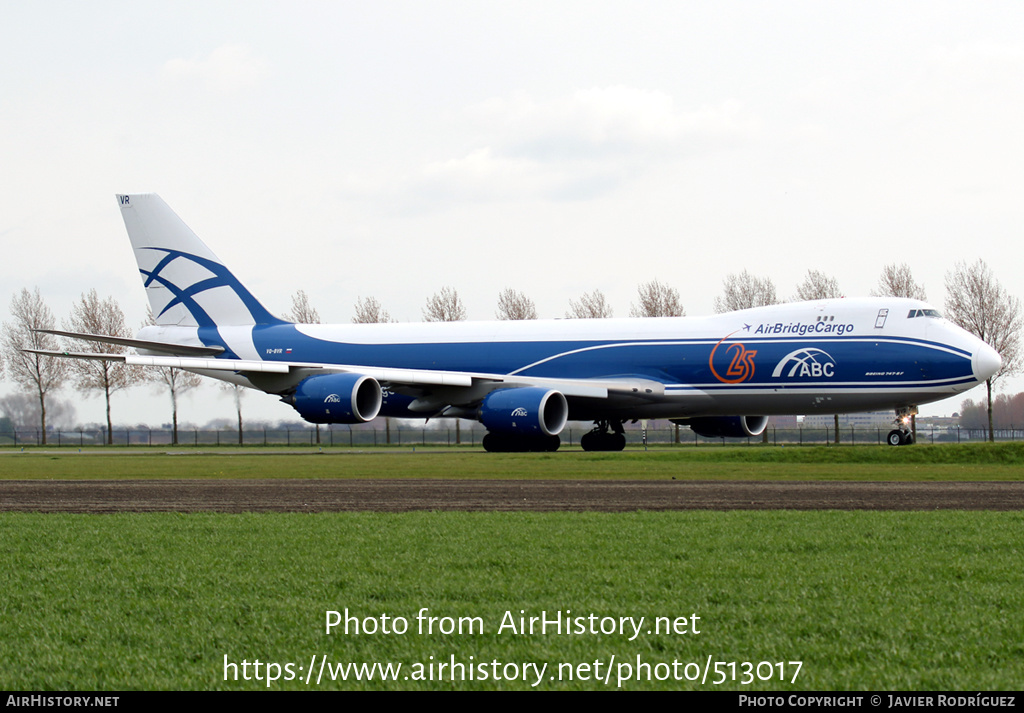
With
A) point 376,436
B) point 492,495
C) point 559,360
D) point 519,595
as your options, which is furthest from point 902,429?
point 376,436

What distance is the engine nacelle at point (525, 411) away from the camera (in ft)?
98.3

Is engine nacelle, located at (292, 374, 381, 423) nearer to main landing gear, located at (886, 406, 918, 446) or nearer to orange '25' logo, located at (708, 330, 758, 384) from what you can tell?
orange '25' logo, located at (708, 330, 758, 384)

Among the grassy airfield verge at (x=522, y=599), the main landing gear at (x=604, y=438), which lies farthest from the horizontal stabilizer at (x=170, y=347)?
the grassy airfield verge at (x=522, y=599)

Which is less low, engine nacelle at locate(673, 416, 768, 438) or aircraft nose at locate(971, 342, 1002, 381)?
aircraft nose at locate(971, 342, 1002, 381)

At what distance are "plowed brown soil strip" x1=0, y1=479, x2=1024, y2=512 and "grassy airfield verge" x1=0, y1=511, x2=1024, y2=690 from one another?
102 inches

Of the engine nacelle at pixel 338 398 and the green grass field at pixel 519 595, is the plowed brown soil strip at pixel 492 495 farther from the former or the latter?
the engine nacelle at pixel 338 398

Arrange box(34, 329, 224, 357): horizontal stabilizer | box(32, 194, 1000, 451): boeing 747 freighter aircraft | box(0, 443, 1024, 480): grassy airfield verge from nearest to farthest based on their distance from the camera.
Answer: box(0, 443, 1024, 480): grassy airfield verge
box(32, 194, 1000, 451): boeing 747 freighter aircraft
box(34, 329, 224, 357): horizontal stabilizer

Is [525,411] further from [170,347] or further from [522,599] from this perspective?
[522,599]

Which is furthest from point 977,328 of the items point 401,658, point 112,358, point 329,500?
point 401,658

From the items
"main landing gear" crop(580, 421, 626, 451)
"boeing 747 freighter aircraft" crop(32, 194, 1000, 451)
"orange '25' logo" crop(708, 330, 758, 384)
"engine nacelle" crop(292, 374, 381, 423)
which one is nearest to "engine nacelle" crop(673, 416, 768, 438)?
"boeing 747 freighter aircraft" crop(32, 194, 1000, 451)

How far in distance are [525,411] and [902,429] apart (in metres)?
11.0

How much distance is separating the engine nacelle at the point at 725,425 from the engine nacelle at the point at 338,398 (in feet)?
35.3

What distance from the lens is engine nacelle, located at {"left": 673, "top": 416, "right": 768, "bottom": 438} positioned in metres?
35.4

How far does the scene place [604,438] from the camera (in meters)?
35.8
